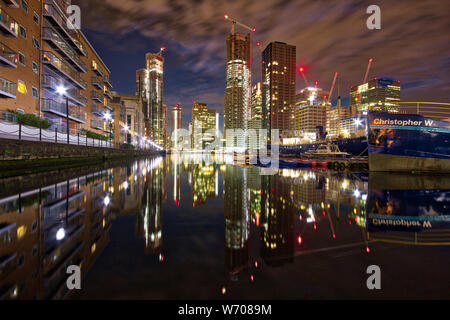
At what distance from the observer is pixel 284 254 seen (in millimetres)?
3865

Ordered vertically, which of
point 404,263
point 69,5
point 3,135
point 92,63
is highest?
point 69,5

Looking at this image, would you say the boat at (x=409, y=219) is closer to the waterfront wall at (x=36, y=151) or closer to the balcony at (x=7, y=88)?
the waterfront wall at (x=36, y=151)

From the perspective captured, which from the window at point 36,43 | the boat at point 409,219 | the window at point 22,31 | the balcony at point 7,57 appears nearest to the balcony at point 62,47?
the window at point 36,43

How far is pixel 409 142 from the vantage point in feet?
64.5

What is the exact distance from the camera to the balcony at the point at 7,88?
81.1ft

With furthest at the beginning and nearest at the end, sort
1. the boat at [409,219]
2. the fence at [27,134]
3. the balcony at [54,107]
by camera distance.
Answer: the balcony at [54,107] < the fence at [27,134] < the boat at [409,219]

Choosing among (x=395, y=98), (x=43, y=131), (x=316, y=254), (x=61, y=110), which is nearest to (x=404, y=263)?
(x=316, y=254)

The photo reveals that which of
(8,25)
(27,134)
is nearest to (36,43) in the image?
(8,25)

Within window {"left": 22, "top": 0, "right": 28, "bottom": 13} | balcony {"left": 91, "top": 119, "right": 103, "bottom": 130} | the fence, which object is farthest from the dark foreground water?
balcony {"left": 91, "top": 119, "right": 103, "bottom": 130}

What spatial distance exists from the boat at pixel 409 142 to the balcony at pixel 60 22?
44438 mm

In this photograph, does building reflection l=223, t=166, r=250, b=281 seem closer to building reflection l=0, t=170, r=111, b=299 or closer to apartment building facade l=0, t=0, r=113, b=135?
building reflection l=0, t=170, r=111, b=299
